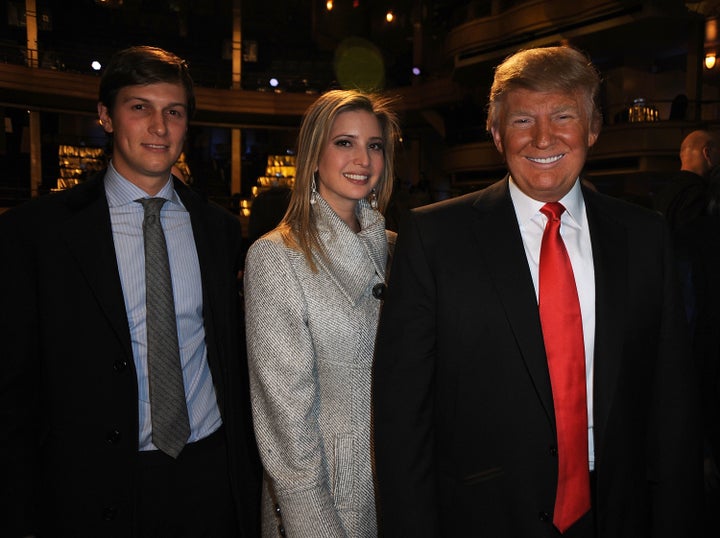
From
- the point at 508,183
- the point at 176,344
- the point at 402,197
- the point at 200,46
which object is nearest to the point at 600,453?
the point at 508,183

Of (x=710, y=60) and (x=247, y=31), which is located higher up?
(x=247, y=31)

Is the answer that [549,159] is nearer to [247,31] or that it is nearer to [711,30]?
[711,30]

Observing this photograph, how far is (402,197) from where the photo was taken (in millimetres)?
3990

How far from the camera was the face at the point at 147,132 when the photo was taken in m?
1.85

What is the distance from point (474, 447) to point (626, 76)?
16.3 meters

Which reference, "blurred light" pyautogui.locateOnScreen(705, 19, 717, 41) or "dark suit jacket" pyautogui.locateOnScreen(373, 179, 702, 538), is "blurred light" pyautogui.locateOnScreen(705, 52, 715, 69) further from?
"dark suit jacket" pyautogui.locateOnScreen(373, 179, 702, 538)

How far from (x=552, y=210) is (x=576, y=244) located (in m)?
0.12

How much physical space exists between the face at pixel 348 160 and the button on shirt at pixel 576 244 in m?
0.49

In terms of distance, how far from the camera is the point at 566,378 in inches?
55.8

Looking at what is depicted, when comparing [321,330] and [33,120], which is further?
[33,120]

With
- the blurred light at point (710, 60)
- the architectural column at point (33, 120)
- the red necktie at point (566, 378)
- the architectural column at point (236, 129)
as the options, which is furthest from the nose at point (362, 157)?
the architectural column at point (236, 129)

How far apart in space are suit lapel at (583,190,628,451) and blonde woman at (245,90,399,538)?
2.01 ft

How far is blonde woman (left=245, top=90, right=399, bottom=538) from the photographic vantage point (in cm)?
162

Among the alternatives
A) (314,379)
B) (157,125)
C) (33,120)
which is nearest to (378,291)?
(314,379)
